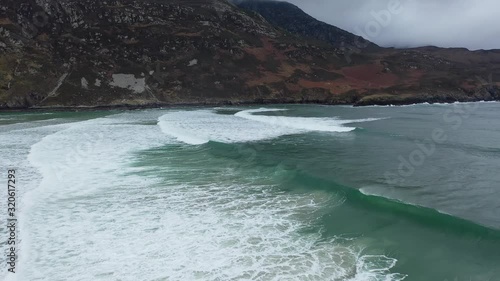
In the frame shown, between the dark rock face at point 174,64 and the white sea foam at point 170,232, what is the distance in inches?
2098

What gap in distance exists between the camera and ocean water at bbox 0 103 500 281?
7.39 meters

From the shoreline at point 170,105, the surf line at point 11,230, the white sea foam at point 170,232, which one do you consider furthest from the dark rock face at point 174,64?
the surf line at point 11,230

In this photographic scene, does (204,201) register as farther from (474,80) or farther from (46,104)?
(474,80)

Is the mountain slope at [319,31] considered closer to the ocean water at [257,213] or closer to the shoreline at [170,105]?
the shoreline at [170,105]

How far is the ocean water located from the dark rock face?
4949 cm

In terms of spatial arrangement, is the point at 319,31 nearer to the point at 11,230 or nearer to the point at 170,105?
the point at 170,105

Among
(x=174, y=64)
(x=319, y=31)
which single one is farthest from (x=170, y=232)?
(x=319, y=31)

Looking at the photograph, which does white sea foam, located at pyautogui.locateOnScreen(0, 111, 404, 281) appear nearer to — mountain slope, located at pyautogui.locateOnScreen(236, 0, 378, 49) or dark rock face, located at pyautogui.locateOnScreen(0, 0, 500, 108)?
dark rock face, located at pyautogui.locateOnScreen(0, 0, 500, 108)

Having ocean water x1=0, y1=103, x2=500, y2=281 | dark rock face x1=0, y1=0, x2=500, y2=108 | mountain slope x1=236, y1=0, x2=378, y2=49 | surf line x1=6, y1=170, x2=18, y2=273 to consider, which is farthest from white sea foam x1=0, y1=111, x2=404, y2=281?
mountain slope x1=236, y1=0, x2=378, y2=49

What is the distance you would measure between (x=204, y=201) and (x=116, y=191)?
3242 mm

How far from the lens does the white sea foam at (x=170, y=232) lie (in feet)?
23.6

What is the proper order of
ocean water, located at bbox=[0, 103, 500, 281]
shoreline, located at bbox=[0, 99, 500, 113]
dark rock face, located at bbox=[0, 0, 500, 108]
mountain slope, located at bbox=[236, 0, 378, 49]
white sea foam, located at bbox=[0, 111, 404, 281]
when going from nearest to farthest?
white sea foam, located at bbox=[0, 111, 404, 281] < ocean water, located at bbox=[0, 103, 500, 281] < shoreline, located at bbox=[0, 99, 500, 113] < dark rock face, located at bbox=[0, 0, 500, 108] < mountain slope, located at bbox=[236, 0, 378, 49]

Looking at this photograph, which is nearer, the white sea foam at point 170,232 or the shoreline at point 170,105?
the white sea foam at point 170,232

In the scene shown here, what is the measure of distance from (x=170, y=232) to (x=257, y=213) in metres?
2.45
